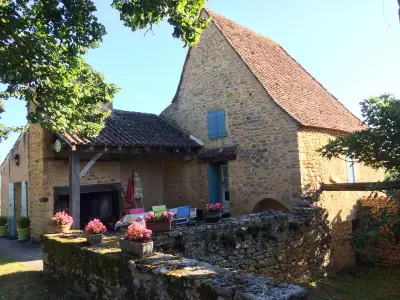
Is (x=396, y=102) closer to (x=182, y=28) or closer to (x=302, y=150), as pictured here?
(x=302, y=150)

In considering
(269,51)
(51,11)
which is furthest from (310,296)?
(269,51)

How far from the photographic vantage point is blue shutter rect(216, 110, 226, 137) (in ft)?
38.1

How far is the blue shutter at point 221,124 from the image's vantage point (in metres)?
11.6

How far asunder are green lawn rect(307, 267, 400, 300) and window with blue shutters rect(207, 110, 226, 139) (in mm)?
5699

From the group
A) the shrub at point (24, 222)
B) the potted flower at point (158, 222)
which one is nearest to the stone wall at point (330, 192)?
the potted flower at point (158, 222)

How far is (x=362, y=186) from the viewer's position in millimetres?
8875

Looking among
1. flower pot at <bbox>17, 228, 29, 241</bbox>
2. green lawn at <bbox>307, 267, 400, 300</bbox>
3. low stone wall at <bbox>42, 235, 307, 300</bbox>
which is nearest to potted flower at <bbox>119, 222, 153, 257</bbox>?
low stone wall at <bbox>42, 235, 307, 300</bbox>

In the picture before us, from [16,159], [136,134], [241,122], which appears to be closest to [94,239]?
[136,134]

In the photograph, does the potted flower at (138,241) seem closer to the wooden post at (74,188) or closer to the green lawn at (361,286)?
the wooden post at (74,188)

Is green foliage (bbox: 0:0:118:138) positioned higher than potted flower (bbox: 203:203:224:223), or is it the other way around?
green foliage (bbox: 0:0:118:138)

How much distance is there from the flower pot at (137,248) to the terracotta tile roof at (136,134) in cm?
467

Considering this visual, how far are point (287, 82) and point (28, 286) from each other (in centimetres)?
1016

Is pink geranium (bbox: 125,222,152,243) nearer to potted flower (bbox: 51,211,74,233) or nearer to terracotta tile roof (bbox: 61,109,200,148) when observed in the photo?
potted flower (bbox: 51,211,74,233)

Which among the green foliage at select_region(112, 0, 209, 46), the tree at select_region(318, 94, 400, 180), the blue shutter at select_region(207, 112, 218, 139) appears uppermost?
the green foliage at select_region(112, 0, 209, 46)
